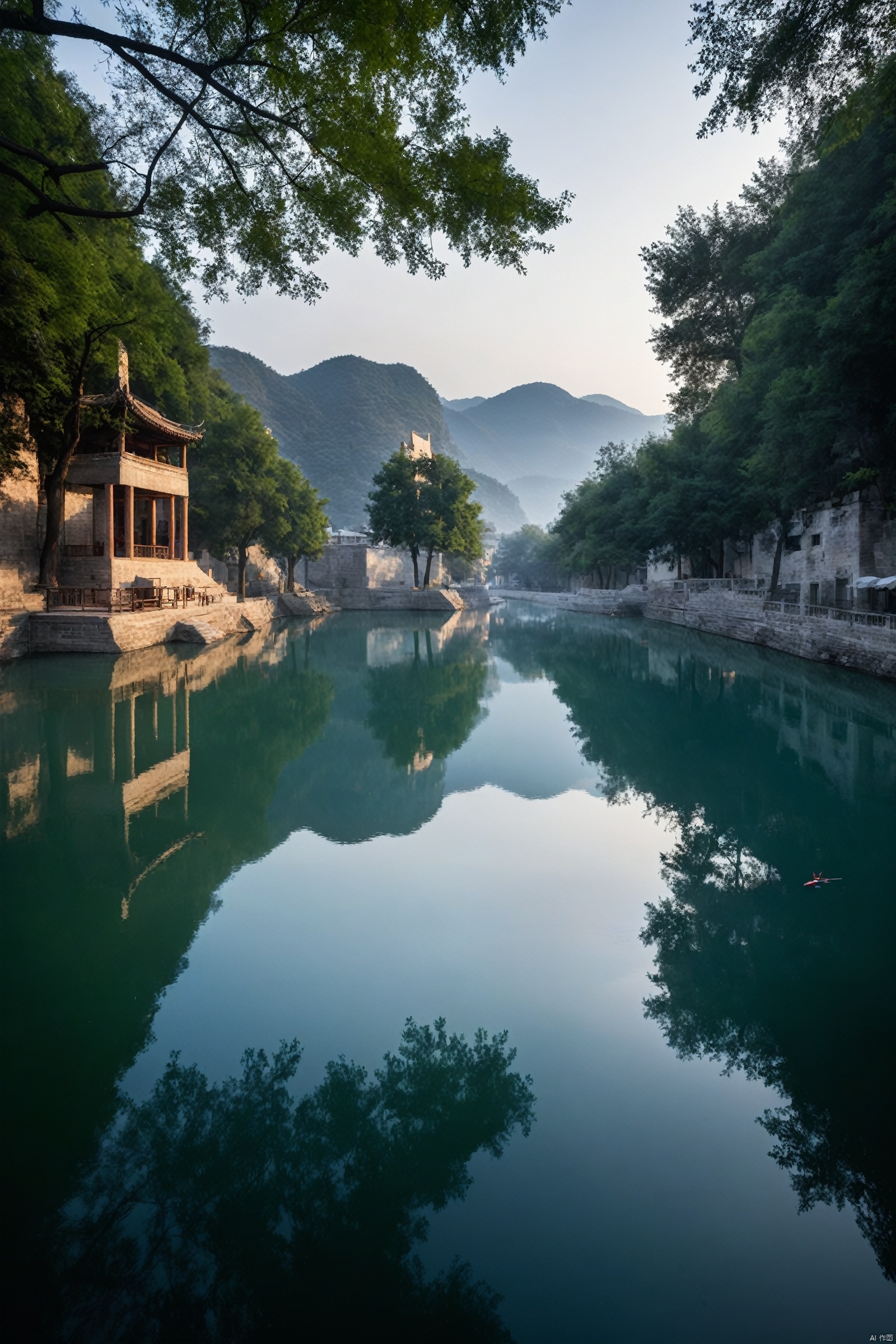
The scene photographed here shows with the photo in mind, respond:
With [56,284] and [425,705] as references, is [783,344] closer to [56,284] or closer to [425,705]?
[425,705]

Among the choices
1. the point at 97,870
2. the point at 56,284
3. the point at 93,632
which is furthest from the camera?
the point at 93,632

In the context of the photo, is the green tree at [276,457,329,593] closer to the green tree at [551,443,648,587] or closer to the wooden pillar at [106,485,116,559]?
the wooden pillar at [106,485,116,559]

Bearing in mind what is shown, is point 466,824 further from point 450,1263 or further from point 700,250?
point 700,250

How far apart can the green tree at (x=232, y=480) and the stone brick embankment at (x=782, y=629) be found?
2142cm

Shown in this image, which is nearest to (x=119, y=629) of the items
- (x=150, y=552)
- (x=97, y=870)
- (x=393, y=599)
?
(x=150, y=552)

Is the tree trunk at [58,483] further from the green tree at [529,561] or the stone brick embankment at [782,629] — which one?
the green tree at [529,561]

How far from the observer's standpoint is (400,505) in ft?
161

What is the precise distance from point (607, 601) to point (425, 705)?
40163 millimetres

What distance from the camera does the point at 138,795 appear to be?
8336mm

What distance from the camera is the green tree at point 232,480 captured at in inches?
1328

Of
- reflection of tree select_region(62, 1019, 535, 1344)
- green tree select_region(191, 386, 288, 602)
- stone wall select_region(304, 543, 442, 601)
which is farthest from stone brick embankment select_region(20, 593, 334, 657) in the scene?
stone wall select_region(304, 543, 442, 601)

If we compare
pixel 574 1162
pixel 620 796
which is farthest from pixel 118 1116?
pixel 620 796

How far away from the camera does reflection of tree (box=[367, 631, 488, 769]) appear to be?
11469mm

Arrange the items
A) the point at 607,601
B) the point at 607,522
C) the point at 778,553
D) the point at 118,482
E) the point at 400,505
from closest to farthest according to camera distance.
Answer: the point at 118,482 → the point at 778,553 → the point at 400,505 → the point at 607,522 → the point at 607,601
